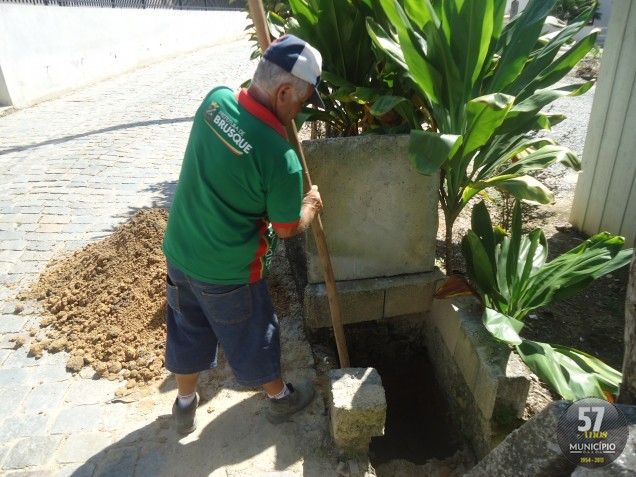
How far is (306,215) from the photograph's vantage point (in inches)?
87.9

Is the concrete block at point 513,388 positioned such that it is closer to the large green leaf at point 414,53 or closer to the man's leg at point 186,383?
the large green leaf at point 414,53

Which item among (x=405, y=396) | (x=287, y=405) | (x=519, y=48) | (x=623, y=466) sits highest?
(x=519, y=48)

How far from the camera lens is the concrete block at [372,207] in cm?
269

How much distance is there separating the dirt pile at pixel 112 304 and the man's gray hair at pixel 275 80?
190 cm

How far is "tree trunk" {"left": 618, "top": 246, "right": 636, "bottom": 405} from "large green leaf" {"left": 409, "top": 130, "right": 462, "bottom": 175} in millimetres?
896

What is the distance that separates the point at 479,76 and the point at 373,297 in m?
1.42

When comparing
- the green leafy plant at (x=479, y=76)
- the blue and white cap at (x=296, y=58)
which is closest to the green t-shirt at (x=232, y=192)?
the blue and white cap at (x=296, y=58)

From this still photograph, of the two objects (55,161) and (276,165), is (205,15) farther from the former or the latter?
(276,165)

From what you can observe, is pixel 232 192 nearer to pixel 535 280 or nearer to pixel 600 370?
pixel 535 280

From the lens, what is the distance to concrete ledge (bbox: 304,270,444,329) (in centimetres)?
304

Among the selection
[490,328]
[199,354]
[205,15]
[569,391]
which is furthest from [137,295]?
[205,15]

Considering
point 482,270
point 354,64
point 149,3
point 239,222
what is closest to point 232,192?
point 239,222

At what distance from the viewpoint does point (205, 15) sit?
65.2ft

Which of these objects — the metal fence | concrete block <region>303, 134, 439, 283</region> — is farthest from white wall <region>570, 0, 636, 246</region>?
the metal fence
